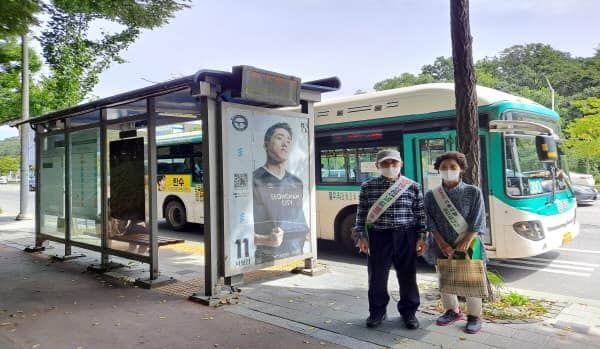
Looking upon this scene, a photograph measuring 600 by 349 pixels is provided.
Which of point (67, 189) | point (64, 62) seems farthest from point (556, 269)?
point (64, 62)

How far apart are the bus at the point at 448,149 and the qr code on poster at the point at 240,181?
2.89 metres

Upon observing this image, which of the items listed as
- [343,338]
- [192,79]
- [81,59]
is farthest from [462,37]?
[81,59]

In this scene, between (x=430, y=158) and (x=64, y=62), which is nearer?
(x=430, y=158)

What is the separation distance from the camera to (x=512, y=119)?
671cm

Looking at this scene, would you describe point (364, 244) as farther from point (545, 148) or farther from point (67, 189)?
point (67, 189)

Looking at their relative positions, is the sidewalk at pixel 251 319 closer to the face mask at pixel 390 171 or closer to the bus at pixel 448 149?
the bus at pixel 448 149

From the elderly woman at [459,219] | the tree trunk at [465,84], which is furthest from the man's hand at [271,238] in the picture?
the tree trunk at [465,84]

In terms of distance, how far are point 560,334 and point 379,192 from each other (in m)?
2.08

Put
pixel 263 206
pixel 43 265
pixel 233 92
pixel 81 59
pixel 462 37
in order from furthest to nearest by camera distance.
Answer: pixel 81 59, pixel 43 265, pixel 263 206, pixel 233 92, pixel 462 37

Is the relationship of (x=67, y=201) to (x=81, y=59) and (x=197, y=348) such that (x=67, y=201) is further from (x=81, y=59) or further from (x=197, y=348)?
(x=81, y=59)

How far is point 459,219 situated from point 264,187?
269cm

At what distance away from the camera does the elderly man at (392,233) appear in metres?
4.36

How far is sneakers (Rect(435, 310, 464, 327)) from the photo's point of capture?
4.50 m

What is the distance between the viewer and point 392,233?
4387 millimetres
